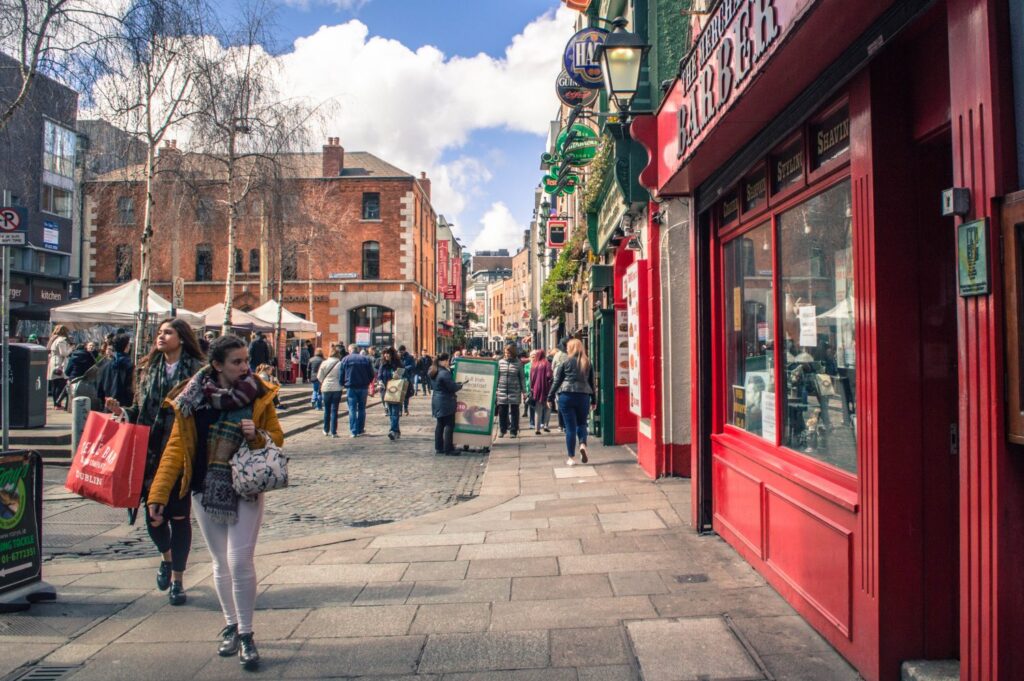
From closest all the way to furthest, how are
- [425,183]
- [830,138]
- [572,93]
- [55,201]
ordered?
[830,138] < [572,93] < [55,201] < [425,183]

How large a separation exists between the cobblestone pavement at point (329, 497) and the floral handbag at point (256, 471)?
10.4 feet

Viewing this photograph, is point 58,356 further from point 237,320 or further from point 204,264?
point 204,264

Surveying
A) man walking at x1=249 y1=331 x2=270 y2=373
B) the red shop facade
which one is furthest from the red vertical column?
man walking at x1=249 y1=331 x2=270 y2=373

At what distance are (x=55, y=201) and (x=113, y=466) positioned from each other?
40645 millimetres

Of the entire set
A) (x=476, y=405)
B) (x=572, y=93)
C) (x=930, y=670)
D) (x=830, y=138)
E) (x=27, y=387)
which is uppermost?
(x=572, y=93)

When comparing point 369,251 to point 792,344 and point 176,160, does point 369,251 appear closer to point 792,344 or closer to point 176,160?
point 176,160

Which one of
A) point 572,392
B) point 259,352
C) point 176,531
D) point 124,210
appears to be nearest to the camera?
point 176,531

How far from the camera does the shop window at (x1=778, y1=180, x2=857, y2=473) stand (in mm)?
4160

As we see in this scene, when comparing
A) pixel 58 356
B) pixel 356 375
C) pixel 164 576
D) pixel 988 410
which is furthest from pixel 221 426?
pixel 58 356

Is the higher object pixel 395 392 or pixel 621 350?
pixel 621 350

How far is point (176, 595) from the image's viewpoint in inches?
201

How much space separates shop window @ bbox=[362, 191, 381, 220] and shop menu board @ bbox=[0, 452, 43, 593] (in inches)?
A: 1593

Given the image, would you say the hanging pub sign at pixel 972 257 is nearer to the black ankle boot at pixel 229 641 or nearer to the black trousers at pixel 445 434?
the black ankle boot at pixel 229 641

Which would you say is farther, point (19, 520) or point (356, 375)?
point (356, 375)
